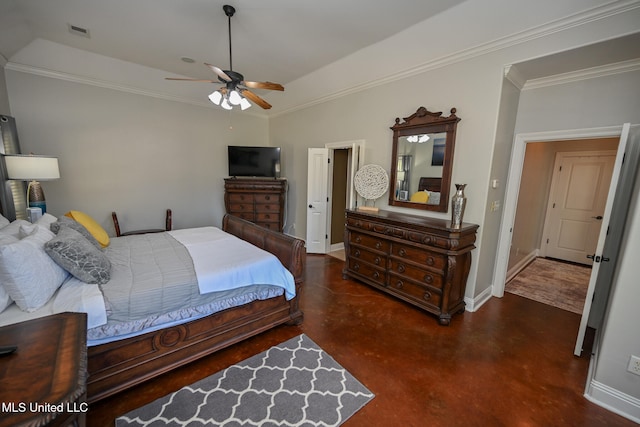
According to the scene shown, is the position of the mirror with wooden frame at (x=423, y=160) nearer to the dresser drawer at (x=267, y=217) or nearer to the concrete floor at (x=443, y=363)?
the concrete floor at (x=443, y=363)

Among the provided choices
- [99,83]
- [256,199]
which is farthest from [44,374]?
[99,83]

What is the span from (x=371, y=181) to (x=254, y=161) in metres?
2.60

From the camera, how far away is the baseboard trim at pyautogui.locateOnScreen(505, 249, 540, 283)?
13.1ft

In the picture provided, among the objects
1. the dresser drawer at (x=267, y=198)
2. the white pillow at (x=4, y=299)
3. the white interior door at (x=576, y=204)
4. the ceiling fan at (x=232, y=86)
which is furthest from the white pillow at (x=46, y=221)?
the white interior door at (x=576, y=204)

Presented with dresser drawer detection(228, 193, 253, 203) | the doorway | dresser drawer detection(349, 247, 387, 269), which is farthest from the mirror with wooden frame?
dresser drawer detection(228, 193, 253, 203)

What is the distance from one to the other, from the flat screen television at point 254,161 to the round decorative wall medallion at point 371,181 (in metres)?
2.06

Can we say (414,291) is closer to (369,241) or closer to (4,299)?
(369,241)

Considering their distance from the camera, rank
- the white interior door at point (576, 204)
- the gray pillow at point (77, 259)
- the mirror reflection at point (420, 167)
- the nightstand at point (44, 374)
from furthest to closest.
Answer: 1. the white interior door at point (576, 204)
2. the mirror reflection at point (420, 167)
3. the gray pillow at point (77, 259)
4. the nightstand at point (44, 374)

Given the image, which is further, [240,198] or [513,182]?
[240,198]

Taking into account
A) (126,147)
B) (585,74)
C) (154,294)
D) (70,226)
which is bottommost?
(154,294)

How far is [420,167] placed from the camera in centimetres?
326

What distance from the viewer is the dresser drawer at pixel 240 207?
16.2 feet

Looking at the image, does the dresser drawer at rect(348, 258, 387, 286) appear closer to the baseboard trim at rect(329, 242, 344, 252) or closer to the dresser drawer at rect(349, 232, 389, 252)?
the dresser drawer at rect(349, 232, 389, 252)

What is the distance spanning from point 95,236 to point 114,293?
4.31 feet
